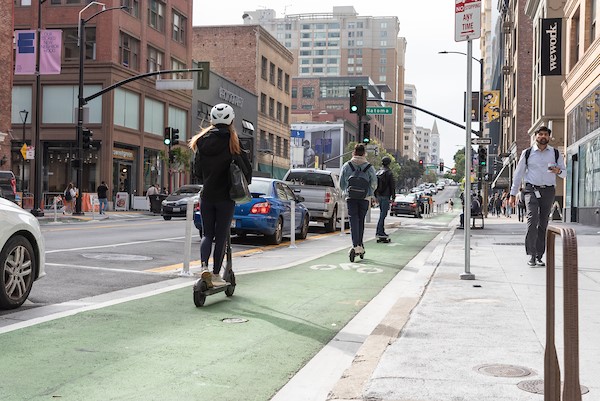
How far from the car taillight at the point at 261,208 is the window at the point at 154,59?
34.7 metres

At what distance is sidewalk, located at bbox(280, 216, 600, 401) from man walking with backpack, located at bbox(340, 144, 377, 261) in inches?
117

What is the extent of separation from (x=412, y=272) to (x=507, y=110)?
65790mm

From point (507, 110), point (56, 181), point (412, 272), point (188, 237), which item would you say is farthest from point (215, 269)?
point (507, 110)

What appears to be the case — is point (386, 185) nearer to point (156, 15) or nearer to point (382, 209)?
point (382, 209)

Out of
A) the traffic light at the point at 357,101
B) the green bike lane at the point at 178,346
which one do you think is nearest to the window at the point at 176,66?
the traffic light at the point at 357,101

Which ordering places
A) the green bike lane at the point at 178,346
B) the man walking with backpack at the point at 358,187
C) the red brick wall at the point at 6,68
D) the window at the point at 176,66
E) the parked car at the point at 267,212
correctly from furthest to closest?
1. the window at the point at 176,66
2. the red brick wall at the point at 6,68
3. the parked car at the point at 267,212
4. the man walking with backpack at the point at 358,187
5. the green bike lane at the point at 178,346

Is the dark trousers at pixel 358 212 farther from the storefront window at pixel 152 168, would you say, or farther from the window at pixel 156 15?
the window at pixel 156 15

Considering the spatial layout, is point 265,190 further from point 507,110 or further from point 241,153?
point 507,110

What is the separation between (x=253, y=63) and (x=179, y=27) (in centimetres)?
1650

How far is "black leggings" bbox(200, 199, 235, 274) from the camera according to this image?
275 inches

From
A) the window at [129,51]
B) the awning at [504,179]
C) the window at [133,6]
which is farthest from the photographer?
the awning at [504,179]

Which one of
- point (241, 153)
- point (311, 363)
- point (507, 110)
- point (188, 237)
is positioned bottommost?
point (311, 363)

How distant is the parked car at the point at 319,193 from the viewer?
68.5ft

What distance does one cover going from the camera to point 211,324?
5.95m
